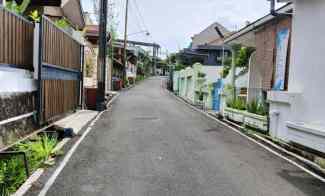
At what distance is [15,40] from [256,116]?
7594 mm

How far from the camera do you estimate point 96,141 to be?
9352 mm

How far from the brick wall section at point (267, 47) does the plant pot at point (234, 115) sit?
162cm

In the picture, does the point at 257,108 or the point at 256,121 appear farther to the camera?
the point at 257,108

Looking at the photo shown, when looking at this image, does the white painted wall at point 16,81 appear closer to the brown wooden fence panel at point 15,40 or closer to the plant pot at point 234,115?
the brown wooden fence panel at point 15,40

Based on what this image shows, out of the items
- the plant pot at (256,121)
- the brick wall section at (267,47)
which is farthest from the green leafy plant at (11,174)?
the brick wall section at (267,47)

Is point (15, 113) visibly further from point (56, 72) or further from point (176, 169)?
point (176, 169)

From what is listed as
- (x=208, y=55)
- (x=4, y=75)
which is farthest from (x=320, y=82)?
(x=208, y=55)

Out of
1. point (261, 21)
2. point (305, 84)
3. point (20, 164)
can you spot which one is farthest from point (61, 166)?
point (261, 21)

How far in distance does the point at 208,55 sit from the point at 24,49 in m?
42.0

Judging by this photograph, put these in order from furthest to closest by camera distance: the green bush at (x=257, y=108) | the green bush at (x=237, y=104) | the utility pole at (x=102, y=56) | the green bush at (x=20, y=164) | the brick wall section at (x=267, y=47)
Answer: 1. the utility pole at (x=102, y=56)
2. the green bush at (x=237, y=104)
3. the brick wall section at (x=267, y=47)
4. the green bush at (x=257, y=108)
5. the green bush at (x=20, y=164)

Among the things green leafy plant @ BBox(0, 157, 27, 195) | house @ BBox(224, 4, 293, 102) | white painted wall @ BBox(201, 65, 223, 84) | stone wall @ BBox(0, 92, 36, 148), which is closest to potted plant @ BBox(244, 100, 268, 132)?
house @ BBox(224, 4, 293, 102)

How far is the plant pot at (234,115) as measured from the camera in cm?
1326

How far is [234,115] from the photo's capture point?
1416cm

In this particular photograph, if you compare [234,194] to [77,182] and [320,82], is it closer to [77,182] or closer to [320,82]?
[77,182]
